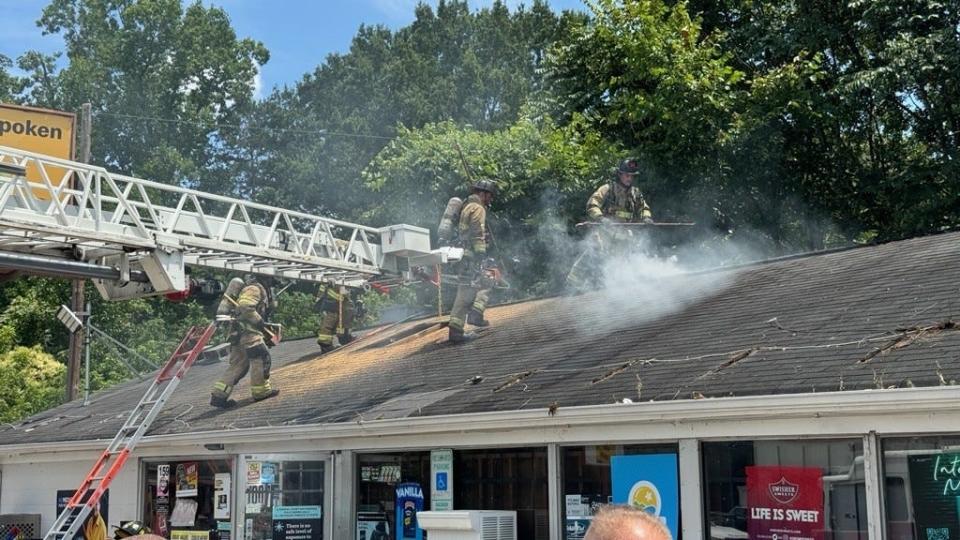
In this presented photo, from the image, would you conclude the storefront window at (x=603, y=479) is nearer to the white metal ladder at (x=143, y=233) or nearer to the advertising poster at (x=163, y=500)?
the white metal ladder at (x=143, y=233)

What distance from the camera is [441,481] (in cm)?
1090

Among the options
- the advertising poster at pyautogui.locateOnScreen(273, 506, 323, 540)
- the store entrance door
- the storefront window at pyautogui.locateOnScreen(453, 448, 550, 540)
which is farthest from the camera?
the advertising poster at pyautogui.locateOnScreen(273, 506, 323, 540)

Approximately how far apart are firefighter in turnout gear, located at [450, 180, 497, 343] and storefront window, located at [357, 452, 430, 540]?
254 centimetres

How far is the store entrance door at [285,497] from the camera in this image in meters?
11.6

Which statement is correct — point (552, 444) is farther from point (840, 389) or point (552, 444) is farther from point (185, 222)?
point (185, 222)

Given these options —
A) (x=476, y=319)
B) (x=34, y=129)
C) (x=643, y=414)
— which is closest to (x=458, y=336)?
(x=476, y=319)

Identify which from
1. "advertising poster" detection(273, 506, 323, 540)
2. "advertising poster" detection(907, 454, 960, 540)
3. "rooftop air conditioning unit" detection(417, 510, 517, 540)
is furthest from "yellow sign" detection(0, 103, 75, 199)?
"advertising poster" detection(907, 454, 960, 540)

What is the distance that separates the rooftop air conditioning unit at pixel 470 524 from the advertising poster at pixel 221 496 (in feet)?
10.9

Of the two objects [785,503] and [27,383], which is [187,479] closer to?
[785,503]

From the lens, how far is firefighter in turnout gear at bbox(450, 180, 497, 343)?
45.5ft

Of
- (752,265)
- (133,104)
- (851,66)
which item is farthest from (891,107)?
(133,104)

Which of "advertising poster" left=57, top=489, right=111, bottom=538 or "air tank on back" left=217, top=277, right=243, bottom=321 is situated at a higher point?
"air tank on back" left=217, top=277, right=243, bottom=321

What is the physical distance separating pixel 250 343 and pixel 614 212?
499 centimetres

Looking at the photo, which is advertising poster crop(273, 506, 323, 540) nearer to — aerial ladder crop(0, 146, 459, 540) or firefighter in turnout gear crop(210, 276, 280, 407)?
aerial ladder crop(0, 146, 459, 540)
